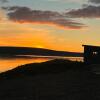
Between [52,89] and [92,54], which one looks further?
[92,54]

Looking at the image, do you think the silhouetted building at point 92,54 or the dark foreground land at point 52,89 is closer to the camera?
the dark foreground land at point 52,89

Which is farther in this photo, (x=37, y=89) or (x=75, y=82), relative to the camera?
(x=75, y=82)

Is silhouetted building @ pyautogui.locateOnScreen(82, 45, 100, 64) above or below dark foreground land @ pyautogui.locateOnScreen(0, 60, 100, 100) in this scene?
above

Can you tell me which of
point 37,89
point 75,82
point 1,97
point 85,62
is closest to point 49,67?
point 85,62

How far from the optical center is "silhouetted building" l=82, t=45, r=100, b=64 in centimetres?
5426

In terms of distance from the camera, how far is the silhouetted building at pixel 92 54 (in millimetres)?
54256

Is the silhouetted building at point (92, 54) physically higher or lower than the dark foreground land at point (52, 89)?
higher

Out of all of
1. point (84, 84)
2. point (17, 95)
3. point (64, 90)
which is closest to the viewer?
point (17, 95)

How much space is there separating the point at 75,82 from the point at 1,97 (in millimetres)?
8371

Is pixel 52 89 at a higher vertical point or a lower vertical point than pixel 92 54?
lower

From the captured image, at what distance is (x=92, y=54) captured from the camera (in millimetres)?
55375

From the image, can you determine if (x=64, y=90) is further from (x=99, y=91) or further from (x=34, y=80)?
(x=34, y=80)

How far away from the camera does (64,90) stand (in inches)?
1025

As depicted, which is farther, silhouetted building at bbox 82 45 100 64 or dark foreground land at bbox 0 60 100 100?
silhouetted building at bbox 82 45 100 64
